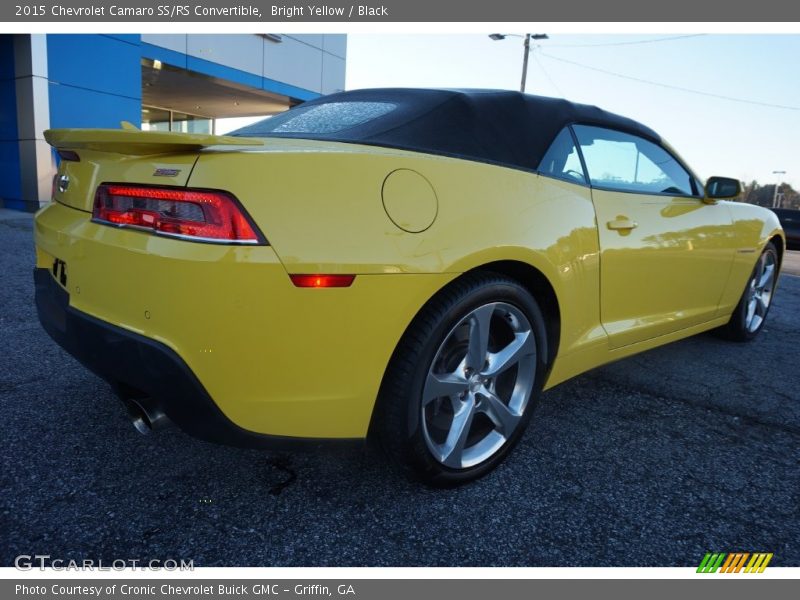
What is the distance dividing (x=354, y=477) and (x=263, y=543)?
1.50ft

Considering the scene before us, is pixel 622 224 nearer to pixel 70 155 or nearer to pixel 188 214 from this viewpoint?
pixel 188 214

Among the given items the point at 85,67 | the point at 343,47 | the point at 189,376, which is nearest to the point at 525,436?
the point at 189,376

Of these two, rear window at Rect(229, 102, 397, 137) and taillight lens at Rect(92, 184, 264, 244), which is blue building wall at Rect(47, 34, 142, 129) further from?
taillight lens at Rect(92, 184, 264, 244)

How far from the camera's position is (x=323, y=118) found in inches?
96.0

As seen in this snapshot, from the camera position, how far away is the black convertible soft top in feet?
7.00

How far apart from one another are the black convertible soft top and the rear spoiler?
20.7 inches

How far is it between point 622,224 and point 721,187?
3.74 ft

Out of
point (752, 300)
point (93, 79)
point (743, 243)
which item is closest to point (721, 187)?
point (743, 243)

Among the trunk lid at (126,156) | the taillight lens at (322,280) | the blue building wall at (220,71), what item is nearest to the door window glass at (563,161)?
the taillight lens at (322,280)

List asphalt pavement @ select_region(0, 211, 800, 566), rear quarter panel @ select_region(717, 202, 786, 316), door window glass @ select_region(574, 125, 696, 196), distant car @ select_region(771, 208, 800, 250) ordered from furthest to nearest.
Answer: distant car @ select_region(771, 208, 800, 250), rear quarter panel @ select_region(717, 202, 786, 316), door window glass @ select_region(574, 125, 696, 196), asphalt pavement @ select_region(0, 211, 800, 566)

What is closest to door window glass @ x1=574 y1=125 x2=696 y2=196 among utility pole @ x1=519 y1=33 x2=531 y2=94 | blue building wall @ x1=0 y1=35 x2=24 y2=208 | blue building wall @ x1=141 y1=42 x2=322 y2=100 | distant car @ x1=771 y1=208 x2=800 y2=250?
blue building wall @ x1=141 y1=42 x2=322 y2=100

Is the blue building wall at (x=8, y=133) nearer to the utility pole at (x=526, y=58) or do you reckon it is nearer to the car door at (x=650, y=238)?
the car door at (x=650, y=238)

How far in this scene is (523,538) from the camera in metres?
1.82

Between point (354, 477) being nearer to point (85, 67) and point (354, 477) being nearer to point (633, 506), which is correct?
point (633, 506)
